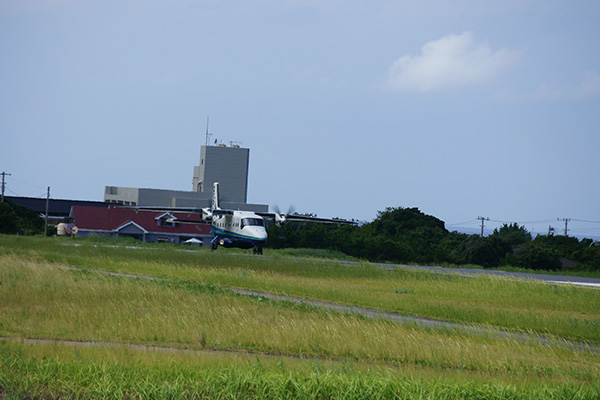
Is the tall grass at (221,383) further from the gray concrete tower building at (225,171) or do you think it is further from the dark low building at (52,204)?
the dark low building at (52,204)

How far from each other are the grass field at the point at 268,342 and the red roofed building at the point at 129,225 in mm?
48555

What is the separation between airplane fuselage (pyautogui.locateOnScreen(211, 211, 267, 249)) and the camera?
46.6 meters

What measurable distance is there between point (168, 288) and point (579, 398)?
47.2 feet

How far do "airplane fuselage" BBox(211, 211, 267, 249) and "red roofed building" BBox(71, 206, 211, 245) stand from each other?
24.1 meters

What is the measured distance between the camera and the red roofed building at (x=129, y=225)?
73812mm

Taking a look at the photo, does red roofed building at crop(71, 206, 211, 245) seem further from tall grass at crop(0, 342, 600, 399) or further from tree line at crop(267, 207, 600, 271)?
tall grass at crop(0, 342, 600, 399)

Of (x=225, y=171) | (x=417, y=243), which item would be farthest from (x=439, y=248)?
(x=225, y=171)

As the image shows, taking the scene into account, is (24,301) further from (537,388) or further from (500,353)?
(537,388)

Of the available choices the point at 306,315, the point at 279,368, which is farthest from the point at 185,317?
the point at 279,368

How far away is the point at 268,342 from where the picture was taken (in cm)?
1230

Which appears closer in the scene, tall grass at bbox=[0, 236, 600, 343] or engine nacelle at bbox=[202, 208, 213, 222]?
tall grass at bbox=[0, 236, 600, 343]

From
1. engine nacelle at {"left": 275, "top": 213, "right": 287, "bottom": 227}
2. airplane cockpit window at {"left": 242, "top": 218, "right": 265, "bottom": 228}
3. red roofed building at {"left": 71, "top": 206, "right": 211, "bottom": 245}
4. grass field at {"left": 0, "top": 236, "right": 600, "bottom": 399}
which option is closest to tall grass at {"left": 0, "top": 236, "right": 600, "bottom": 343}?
grass field at {"left": 0, "top": 236, "right": 600, "bottom": 399}

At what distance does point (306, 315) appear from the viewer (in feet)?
52.6

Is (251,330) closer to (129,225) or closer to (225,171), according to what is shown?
(129,225)
